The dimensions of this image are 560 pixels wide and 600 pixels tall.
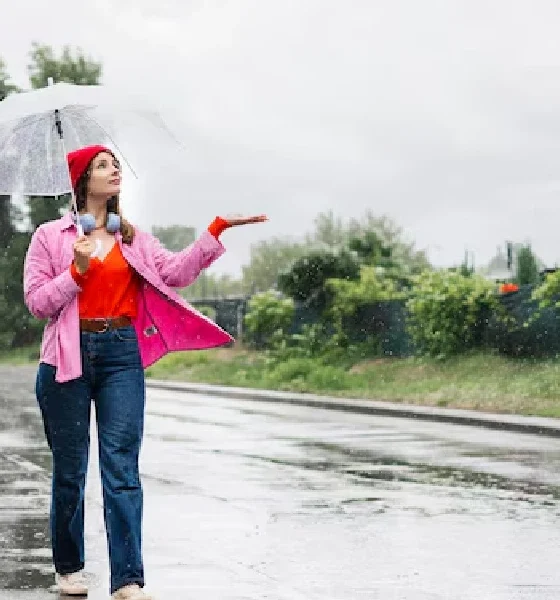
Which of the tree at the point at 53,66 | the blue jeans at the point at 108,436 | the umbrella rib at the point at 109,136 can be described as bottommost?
the blue jeans at the point at 108,436

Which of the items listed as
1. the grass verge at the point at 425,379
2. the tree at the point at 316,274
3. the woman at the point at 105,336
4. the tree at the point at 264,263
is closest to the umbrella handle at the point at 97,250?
the woman at the point at 105,336

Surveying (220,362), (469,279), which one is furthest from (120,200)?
(220,362)

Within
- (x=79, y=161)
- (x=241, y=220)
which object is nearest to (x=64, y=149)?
(x=79, y=161)

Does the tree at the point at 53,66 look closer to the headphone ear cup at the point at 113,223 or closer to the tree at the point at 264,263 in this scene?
the tree at the point at 264,263

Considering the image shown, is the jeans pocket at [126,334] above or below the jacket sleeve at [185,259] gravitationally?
below

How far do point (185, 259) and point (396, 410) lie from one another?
17380 mm

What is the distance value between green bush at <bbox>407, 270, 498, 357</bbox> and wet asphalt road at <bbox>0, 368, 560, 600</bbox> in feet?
31.6

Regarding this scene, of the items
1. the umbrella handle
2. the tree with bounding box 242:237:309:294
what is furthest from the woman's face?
the tree with bounding box 242:237:309:294

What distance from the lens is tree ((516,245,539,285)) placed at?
3097 centimetres

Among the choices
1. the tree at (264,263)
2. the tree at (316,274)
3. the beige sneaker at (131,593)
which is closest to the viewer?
the beige sneaker at (131,593)

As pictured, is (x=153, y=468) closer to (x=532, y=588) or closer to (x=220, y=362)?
(x=532, y=588)

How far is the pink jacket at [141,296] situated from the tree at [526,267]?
2412 centimetres

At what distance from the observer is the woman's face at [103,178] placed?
278 inches

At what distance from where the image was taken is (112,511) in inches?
266
